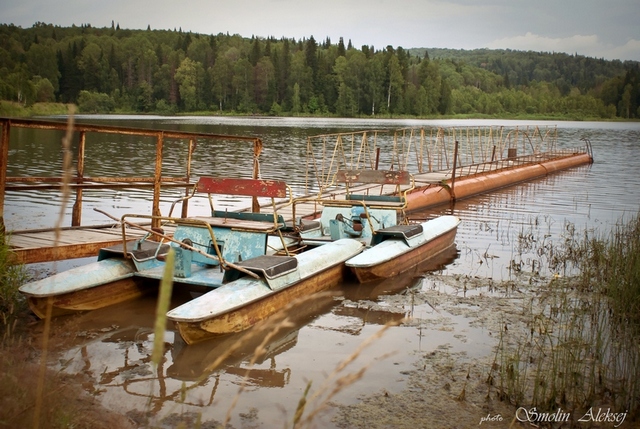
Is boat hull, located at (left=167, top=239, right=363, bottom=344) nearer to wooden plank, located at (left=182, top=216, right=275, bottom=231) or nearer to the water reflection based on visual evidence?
the water reflection

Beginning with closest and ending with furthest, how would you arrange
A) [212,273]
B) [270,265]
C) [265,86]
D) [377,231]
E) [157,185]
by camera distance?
[270,265]
[212,273]
[157,185]
[377,231]
[265,86]

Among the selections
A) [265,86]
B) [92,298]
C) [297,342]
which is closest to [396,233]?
[297,342]

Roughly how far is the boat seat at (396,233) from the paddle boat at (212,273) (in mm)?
1128

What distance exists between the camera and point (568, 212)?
18.8m

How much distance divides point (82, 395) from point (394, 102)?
13576 cm

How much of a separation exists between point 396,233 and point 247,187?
2.77 meters

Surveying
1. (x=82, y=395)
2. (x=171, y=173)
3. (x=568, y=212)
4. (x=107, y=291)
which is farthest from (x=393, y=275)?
(x=171, y=173)

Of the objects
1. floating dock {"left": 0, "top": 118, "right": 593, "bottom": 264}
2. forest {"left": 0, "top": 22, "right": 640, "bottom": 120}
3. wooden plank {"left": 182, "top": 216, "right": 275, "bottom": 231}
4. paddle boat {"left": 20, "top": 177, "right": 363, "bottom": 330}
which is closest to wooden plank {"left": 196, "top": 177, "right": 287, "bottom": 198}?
paddle boat {"left": 20, "top": 177, "right": 363, "bottom": 330}

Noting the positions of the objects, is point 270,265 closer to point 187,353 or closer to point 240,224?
point 240,224

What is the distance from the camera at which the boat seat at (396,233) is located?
34.7ft

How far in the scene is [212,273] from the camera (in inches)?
333

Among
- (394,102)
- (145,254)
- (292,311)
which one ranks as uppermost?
(394,102)

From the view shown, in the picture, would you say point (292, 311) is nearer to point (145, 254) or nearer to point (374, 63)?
point (145, 254)

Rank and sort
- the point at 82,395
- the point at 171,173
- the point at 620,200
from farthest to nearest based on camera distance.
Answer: the point at 171,173
the point at 620,200
the point at 82,395
